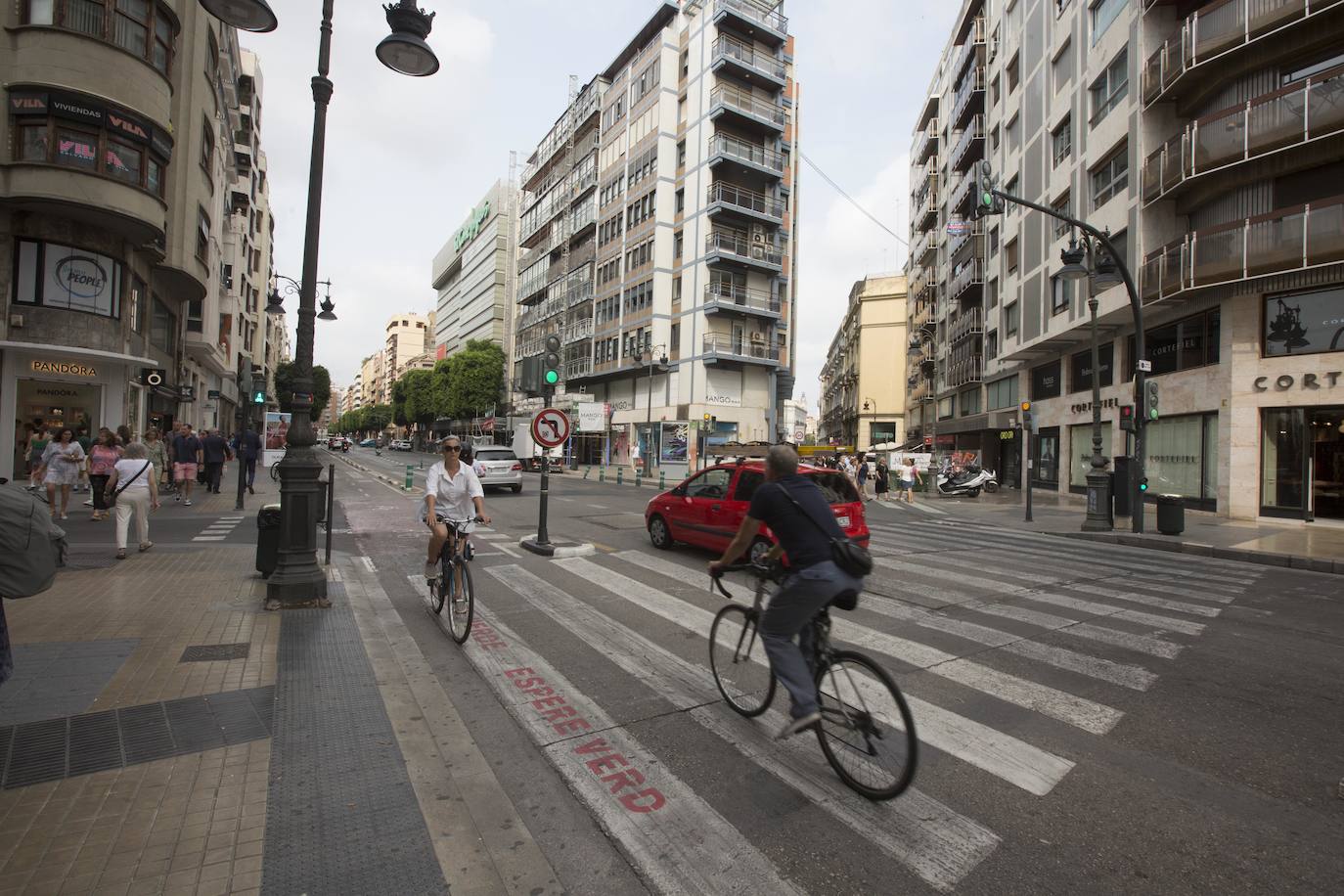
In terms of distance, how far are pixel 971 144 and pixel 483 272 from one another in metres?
64.0

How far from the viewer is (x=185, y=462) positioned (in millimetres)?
15867

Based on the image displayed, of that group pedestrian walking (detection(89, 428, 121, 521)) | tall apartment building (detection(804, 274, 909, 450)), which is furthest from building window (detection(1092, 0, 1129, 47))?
tall apartment building (detection(804, 274, 909, 450))

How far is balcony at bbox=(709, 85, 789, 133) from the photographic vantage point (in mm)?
39656

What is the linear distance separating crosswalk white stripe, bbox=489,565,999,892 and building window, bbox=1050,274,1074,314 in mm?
24262

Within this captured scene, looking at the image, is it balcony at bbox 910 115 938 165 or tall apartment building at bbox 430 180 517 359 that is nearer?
balcony at bbox 910 115 938 165

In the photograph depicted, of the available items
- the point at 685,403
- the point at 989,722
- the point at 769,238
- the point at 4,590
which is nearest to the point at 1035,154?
the point at 769,238

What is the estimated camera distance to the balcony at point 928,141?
4988cm

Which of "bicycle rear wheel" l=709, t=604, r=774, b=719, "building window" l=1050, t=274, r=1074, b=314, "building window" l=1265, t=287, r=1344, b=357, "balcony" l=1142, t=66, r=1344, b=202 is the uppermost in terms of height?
"balcony" l=1142, t=66, r=1344, b=202

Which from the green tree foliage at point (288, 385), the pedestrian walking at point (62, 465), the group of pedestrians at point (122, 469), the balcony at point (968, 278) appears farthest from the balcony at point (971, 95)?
the green tree foliage at point (288, 385)

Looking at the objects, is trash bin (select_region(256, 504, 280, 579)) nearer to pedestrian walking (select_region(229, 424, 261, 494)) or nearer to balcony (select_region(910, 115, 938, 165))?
pedestrian walking (select_region(229, 424, 261, 494))

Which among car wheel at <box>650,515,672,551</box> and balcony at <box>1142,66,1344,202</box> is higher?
balcony at <box>1142,66,1344,202</box>

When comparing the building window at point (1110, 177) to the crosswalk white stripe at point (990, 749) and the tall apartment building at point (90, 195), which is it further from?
the tall apartment building at point (90, 195)

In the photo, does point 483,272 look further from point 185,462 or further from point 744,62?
point 185,462

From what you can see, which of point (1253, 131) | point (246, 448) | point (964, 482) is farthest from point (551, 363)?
point (964, 482)
